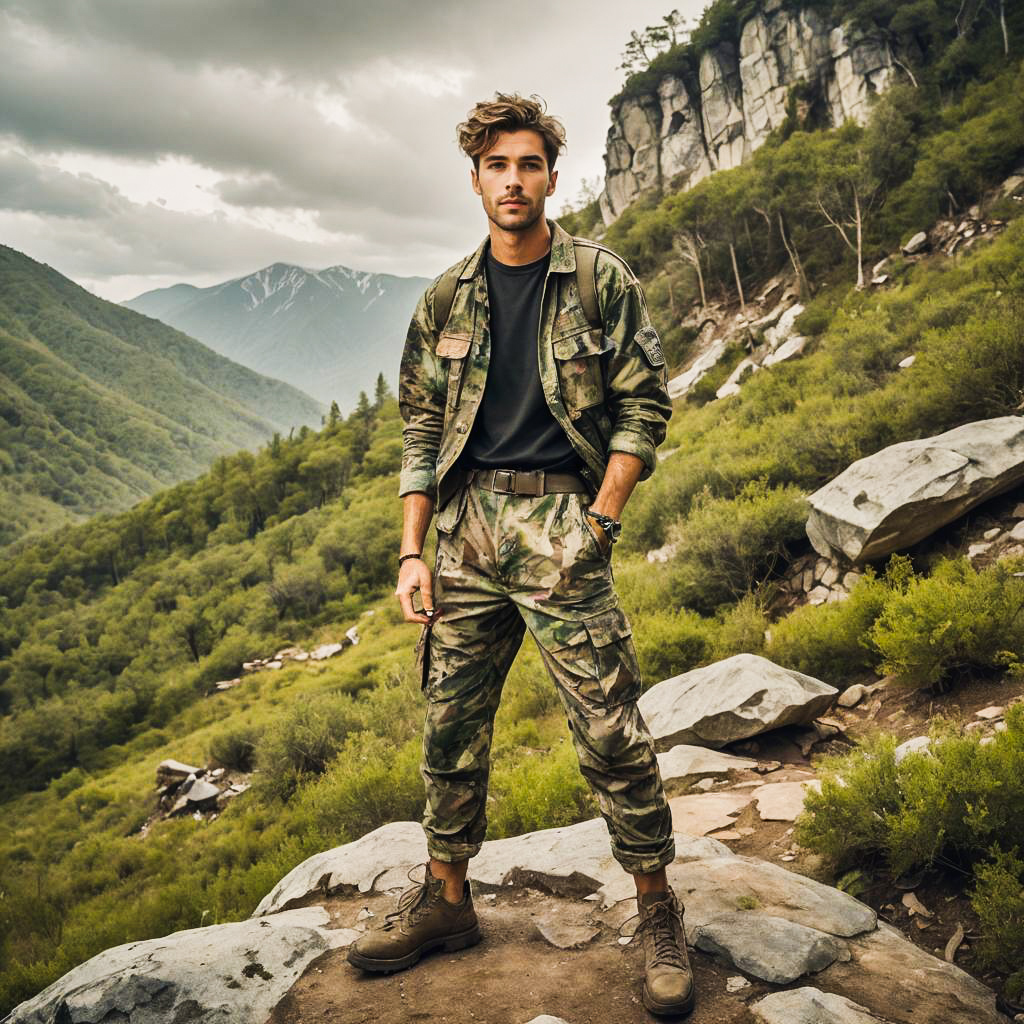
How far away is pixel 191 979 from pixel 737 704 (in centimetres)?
352

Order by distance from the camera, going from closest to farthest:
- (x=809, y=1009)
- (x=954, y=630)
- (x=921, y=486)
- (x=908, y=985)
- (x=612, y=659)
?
(x=809, y=1009) → (x=908, y=985) → (x=612, y=659) → (x=954, y=630) → (x=921, y=486)

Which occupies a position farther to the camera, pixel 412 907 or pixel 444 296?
pixel 444 296

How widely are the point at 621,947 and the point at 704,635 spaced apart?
452cm

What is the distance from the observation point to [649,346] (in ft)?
7.70

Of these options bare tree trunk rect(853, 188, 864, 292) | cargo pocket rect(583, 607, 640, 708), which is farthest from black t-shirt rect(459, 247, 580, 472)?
bare tree trunk rect(853, 188, 864, 292)

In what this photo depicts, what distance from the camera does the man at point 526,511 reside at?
220 cm

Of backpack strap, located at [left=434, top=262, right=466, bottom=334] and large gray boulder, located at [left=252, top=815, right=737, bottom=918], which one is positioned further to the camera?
large gray boulder, located at [left=252, top=815, right=737, bottom=918]

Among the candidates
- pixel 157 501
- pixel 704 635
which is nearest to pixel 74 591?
pixel 157 501

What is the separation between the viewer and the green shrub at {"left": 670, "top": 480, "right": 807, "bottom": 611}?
7516 mm

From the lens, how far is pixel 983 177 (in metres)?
20.8

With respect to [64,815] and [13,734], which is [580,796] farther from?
[13,734]

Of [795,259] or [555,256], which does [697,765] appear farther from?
[795,259]

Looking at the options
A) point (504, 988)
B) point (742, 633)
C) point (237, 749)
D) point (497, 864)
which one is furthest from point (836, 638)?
point (237, 749)

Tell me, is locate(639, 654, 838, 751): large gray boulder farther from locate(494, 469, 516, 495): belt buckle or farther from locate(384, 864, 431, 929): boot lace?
locate(494, 469, 516, 495): belt buckle
